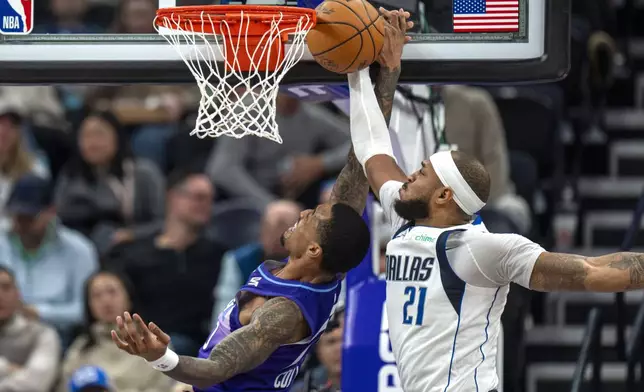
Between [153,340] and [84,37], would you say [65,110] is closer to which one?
[84,37]

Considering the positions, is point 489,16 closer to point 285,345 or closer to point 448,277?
point 448,277

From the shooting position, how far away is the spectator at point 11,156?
33.4 feet

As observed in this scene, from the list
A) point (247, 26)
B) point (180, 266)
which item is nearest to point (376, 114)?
point (247, 26)

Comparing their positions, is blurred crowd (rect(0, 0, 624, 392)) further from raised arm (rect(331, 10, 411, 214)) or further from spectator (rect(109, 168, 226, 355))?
raised arm (rect(331, 10, 411, 214))

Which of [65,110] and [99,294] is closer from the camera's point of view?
[99,294]

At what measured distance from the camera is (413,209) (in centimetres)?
550

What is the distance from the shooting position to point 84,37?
19.9 feet

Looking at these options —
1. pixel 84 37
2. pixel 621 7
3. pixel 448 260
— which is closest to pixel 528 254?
pixel 448 260

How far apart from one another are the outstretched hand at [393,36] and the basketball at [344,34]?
0.07 m

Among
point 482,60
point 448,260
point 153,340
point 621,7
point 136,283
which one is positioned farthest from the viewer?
point 621,7

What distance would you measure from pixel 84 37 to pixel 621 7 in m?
6.58

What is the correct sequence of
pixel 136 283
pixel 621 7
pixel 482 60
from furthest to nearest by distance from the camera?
pixel 621 7
pixel 136 283
pixel 482 60

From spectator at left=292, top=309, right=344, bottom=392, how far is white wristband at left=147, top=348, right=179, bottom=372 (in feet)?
7.32

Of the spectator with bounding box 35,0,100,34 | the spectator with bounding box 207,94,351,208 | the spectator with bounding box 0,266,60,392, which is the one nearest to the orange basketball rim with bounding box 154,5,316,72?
the spectator with bounding box 0,266,60,392
